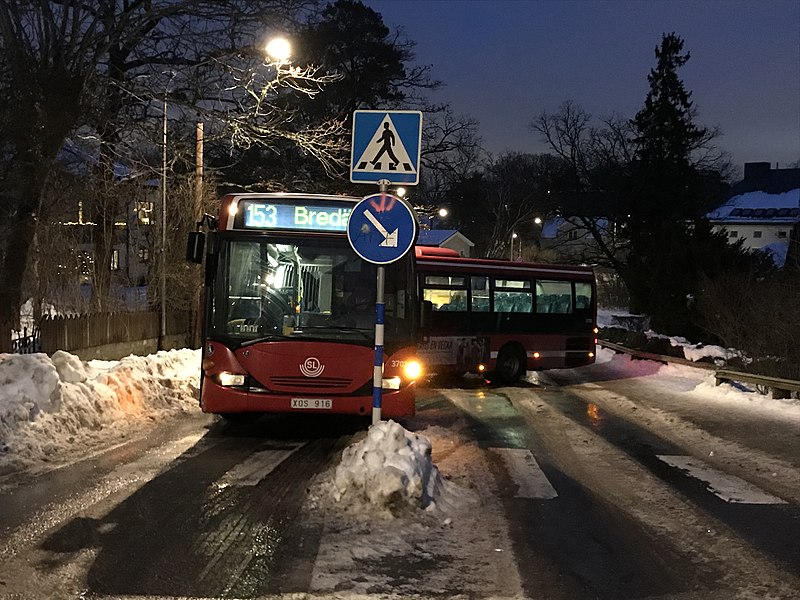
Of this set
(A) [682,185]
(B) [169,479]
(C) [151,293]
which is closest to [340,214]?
(B) [169,479]

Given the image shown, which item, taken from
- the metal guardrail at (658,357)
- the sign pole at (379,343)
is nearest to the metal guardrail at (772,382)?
the metal guardrail at (658,357)

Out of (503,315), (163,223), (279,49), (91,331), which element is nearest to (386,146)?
(279,49)

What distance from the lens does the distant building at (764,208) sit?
72.4 metres

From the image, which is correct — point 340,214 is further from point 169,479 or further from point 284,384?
point 169,479

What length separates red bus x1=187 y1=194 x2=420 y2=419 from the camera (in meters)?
9.50

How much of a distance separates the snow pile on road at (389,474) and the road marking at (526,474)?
3.41 ft

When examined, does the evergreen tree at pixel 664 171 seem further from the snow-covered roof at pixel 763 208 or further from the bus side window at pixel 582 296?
the snow-covered roof at pixel 763 208

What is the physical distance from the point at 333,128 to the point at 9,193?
24.2 ft

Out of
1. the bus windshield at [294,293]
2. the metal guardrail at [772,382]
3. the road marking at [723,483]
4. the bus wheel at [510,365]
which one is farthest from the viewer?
the bus wheel at [510,365]

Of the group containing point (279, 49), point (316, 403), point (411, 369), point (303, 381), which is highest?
point (279, 49)

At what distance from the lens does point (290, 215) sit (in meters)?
9.92

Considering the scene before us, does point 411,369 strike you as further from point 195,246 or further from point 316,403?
point 195,246

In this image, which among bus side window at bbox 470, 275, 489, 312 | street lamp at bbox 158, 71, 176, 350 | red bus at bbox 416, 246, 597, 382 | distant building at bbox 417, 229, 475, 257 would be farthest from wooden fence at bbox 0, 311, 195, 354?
distant building at bbox 417, 229, 475, 257

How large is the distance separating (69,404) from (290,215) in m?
3.70
